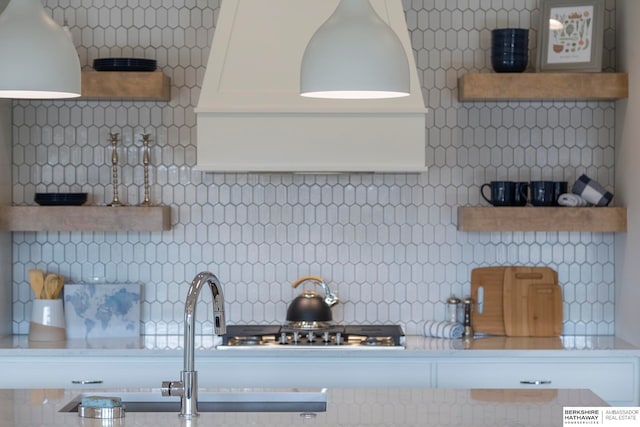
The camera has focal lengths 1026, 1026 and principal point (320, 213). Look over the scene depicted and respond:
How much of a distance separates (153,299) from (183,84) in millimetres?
1025

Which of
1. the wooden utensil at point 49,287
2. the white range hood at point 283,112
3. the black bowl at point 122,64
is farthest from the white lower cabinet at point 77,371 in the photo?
the black bowl at point 122,64

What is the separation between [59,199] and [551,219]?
2.21 m

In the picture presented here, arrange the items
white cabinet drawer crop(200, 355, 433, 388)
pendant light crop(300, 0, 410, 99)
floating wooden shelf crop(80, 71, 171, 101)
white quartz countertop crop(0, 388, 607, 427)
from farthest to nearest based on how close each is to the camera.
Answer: floating wooden shelf crop(80, 71, 171, 101)
white cabinet drawer crop(200, 355, 433, 388)
white quartz countertop crop(0, 388, 607, 427)
pendant light crop(300, 0, 410, 99)

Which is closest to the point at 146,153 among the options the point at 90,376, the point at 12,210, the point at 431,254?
the point at 12,210

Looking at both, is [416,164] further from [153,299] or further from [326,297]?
[153,299]

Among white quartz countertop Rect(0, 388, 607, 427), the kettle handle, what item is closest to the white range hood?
the kettle handle

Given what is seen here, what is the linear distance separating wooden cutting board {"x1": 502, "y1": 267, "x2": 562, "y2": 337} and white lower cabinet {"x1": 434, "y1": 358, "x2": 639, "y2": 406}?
0.41 m

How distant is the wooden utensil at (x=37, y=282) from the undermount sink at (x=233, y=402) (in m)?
1.58

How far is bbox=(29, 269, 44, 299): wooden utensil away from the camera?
15.2 feet

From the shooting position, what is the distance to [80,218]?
459 centimetres

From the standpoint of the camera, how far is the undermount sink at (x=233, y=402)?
10.3 ft

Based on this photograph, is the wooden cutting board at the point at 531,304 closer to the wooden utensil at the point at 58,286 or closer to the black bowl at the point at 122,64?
the black bowl at the point at 122,64

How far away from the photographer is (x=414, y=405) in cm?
304

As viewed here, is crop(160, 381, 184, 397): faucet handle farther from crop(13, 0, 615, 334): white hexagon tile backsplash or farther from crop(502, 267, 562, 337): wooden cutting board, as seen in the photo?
crop(502, 267, 562, 337): wooden cutting board
